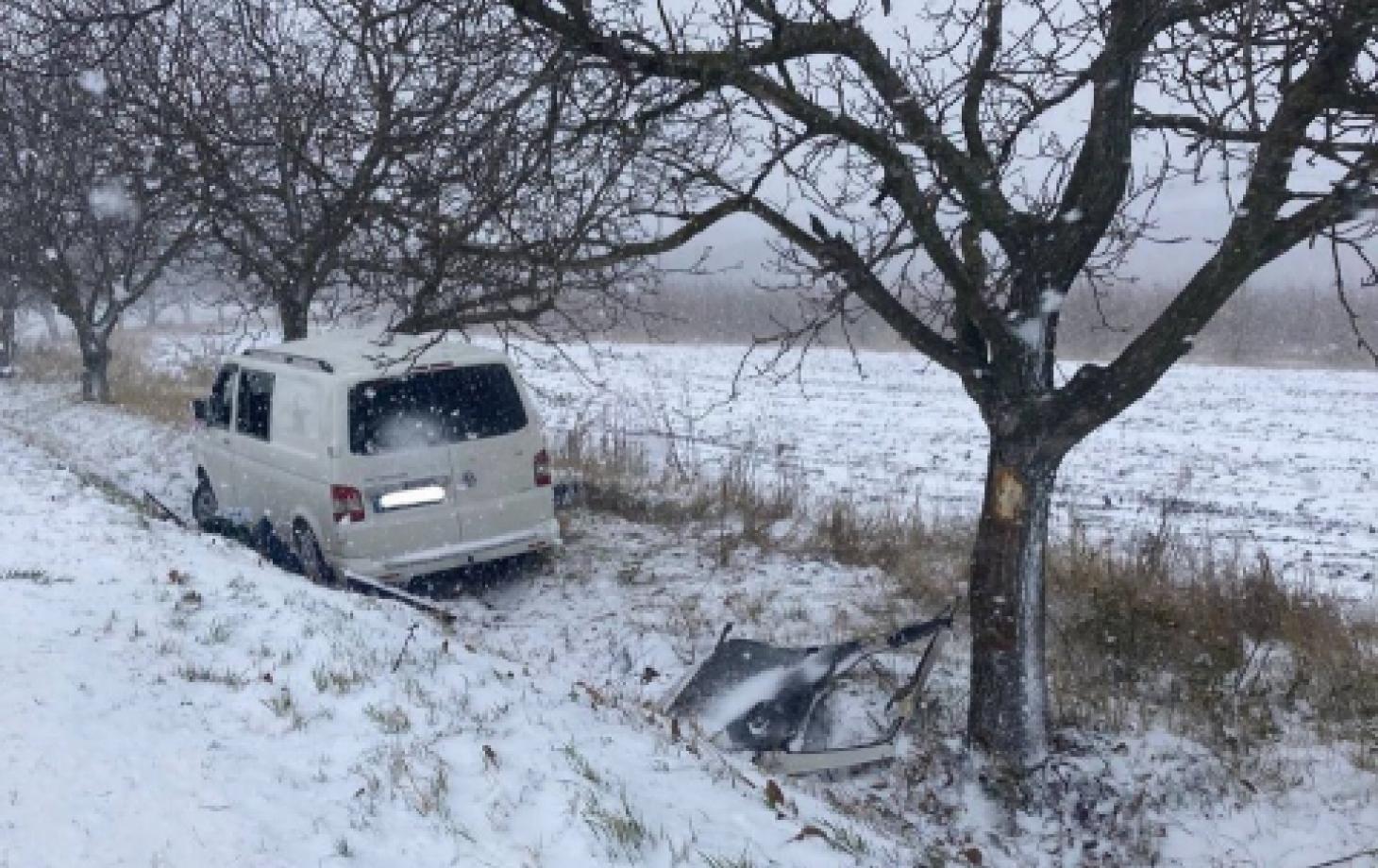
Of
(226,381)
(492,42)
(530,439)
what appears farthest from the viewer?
(226,381)

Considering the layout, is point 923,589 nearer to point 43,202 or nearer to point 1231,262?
point 1231,262

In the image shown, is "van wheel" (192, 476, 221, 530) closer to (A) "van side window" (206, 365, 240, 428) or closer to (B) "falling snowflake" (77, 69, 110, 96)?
(A) "van side window" (206, 365, 240, 428)

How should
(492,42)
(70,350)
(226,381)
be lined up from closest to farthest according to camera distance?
1. (492,42)
2. (226,381)
3. (70,350)

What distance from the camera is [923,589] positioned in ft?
28.7

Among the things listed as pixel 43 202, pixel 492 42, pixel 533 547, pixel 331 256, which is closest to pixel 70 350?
pixel 43 202

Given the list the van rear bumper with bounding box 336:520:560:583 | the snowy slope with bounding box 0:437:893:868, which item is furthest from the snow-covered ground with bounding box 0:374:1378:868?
the van rear bumper with bounding box 336:520:560:583

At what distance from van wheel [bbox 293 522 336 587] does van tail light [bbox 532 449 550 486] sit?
1.78 metres

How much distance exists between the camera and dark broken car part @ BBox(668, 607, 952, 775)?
232 inches

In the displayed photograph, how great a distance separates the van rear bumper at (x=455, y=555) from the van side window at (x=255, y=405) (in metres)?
1.88

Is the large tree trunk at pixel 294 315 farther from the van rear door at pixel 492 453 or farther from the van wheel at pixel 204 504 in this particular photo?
the van rear door at pixel 492 453

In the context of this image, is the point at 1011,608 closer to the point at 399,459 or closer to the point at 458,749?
the point at 458,749

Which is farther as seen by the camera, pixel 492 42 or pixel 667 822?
pixel 492 42

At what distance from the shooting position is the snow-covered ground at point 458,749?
12.6ft

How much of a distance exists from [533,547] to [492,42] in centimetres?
473
